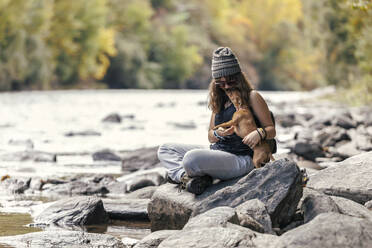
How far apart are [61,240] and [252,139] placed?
5.15ft

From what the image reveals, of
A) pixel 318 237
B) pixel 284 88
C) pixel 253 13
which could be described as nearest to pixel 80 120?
pixel 318 237

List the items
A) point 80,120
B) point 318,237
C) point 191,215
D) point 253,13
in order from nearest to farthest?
point 318,237 < point 191,215 < point 80,120 < point 253,13

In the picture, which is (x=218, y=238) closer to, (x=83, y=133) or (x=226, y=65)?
(x=226, y=65)

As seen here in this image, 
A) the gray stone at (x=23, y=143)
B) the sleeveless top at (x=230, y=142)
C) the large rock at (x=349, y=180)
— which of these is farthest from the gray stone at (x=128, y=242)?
the gray stone at (x=23, y=143)

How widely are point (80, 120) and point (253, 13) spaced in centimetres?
6508

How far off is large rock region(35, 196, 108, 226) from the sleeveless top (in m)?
1.17

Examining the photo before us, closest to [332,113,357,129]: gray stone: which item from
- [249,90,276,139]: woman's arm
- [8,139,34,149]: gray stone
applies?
[8,139,34,149]: gray stone

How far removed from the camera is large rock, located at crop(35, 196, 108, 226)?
5652mm

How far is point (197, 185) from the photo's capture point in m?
5.15

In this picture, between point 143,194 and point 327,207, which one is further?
point 143,194

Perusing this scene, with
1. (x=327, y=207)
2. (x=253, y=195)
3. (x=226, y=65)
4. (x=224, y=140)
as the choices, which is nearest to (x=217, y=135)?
(x=224, y=140)

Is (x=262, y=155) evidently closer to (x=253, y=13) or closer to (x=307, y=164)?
(x=307, y=164)

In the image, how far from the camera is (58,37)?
47.9m

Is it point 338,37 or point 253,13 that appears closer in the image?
point 338,37
